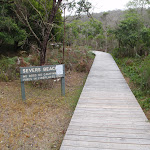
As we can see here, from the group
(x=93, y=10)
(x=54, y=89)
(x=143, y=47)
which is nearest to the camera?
(x=54, y=89)

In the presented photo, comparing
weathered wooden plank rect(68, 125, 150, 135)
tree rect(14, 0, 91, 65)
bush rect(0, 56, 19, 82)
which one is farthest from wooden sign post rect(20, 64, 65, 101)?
weathered wooden plank rect(68, 125, 150, 135)

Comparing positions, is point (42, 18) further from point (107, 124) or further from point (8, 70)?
point (107, 124)

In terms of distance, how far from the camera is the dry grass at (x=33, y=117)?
351cm

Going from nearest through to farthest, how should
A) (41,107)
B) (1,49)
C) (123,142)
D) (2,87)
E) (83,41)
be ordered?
(123,142)
(41,107)
(2,87)
(1,49)
(83,41)

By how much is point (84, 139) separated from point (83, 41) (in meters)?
24.2

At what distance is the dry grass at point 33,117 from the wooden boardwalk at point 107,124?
0.34 meters

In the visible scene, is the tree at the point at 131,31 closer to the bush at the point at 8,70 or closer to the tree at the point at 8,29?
the tree at the point at 8,29

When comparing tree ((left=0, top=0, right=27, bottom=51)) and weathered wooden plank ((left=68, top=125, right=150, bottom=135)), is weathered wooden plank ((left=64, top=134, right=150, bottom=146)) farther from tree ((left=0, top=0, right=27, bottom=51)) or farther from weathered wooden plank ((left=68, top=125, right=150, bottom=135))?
tree ((left=0, top=0, right=27, bottom=51))

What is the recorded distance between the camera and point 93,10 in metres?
7.55

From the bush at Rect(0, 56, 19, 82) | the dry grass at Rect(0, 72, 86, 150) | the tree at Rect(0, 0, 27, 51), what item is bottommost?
the dry grass at Rect(0, 72, 86, 150)

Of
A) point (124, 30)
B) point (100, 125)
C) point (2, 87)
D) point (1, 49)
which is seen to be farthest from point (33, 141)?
point (124, 30)

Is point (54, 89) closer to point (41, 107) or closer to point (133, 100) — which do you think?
point (41, 107)

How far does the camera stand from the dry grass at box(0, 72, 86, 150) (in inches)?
138

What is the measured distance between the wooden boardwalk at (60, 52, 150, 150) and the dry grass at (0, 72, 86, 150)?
13.3 inches
